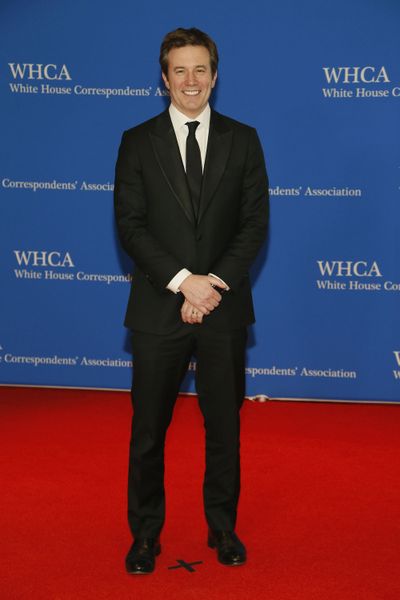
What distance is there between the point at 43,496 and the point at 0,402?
1.65 m

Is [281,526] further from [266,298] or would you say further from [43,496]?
[266,298]

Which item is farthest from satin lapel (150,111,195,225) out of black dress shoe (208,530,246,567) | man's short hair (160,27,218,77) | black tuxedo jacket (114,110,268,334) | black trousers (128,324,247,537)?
black dress shoe (208,530,246,567)

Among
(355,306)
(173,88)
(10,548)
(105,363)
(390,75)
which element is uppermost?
(390,75)

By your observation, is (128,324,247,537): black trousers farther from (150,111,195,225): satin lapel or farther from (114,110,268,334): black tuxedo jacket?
(150,111,195,225): satin lapel

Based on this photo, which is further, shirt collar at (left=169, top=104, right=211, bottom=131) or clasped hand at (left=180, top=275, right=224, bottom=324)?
shirt collar at (left=169, top=104, right=211, bottom=131)

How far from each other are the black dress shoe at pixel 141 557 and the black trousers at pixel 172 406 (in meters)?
0.03

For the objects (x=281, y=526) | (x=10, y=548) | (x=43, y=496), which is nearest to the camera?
(x=10, y=548)

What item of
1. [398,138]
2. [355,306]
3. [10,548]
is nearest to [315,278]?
[355,306]

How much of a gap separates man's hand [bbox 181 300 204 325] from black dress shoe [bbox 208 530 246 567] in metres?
0.82

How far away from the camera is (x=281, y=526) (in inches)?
137

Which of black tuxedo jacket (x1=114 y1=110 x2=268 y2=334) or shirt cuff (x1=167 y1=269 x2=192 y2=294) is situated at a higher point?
black tuxedo jacket (x1=114 y1=110 x2=268 y2=334)

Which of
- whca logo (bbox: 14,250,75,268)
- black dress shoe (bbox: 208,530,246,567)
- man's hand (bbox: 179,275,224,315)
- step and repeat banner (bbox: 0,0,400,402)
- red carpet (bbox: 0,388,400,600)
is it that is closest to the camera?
man's hand (bbox: 179,275,224,315)

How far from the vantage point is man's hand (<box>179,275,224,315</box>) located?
9.37 ft

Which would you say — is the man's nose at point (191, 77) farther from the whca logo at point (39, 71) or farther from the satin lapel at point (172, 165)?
the whca logo at point (39, 71)
